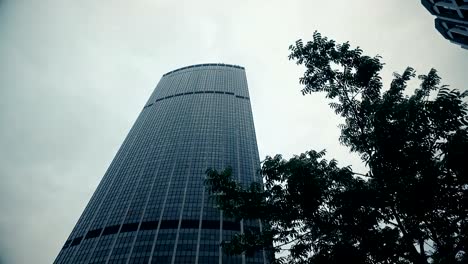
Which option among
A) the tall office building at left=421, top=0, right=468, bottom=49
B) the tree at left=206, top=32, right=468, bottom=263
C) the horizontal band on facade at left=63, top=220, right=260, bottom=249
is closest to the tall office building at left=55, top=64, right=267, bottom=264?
the horizontal band on facade at left=63, top=220, right=260, bottom=249

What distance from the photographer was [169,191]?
124 meters

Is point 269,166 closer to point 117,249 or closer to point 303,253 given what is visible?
point 303,253

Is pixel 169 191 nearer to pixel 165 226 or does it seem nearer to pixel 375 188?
pixel 165 226

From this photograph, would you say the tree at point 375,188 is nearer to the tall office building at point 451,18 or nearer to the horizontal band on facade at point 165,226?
the tall office building at point 451,18

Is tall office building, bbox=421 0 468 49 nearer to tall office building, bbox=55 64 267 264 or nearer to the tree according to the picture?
the tree

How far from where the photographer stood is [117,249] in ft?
341

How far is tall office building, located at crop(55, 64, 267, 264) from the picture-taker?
103m

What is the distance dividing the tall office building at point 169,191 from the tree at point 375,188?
234 feet

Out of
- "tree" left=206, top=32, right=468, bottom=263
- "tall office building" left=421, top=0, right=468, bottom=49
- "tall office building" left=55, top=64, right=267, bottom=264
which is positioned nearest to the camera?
"tree" left=206, top=32, right=468, bottom=263

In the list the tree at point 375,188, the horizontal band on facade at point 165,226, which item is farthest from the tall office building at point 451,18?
the horizontal band on facade at point 165,226

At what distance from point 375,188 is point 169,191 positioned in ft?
393

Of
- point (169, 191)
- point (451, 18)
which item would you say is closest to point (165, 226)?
point (169, 191)

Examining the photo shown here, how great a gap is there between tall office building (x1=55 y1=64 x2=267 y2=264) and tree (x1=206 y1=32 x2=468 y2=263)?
234 feet

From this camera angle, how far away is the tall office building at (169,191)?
10269cm
